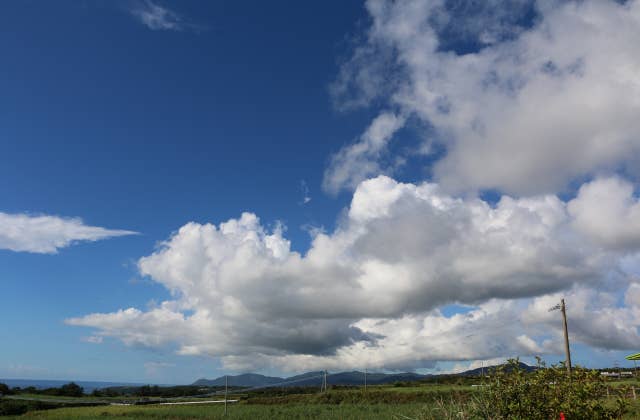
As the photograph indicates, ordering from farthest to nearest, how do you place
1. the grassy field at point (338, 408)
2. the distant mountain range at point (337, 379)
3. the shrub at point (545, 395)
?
the distant mountain range at point (337, 379) → the grassy field at point (338, 408) → the shrub at point (545, 395)

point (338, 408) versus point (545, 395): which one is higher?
point (545, 395)

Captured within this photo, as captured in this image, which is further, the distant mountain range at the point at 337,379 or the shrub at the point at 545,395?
the distant mountain range at the point at 337,379

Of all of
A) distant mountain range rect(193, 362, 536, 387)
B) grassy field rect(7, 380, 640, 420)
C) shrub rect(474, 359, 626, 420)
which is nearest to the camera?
shrub rect(474, 359, 626, 420)

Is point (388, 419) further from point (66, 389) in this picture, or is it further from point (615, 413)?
point (66, 389)

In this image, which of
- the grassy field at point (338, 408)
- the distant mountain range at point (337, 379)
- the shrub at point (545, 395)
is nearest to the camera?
the shrub at point (545, 395)

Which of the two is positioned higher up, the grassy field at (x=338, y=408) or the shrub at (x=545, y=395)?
the shrub at (x=545, y=395)

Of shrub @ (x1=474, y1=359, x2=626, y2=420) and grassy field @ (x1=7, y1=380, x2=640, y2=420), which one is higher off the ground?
shrub @ (x1=474, y1=359, x2=626, y2=420)

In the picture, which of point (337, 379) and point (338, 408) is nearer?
point (338, 408)

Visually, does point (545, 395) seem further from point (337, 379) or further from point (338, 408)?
point (337, 379)

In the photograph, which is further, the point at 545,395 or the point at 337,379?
the point at 337,379

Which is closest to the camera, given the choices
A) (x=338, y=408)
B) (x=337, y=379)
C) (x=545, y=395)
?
(x=545, y=395)

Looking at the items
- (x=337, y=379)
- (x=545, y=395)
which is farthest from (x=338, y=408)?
(x=337, y=379)

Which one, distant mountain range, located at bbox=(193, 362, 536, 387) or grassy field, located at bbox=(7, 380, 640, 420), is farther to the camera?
A: distant mountain range, located at bbox=(193, 362, 536, 387)

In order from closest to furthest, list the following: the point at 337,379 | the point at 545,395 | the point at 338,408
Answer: the point at 545,395 → the point at 338,408 → the point at 337,379
